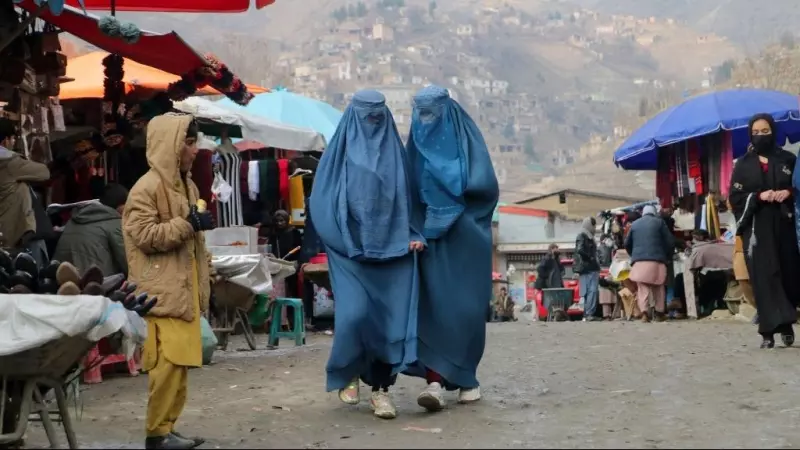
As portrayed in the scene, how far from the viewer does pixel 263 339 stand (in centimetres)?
1320

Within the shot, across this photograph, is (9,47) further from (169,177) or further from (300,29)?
(300,29)

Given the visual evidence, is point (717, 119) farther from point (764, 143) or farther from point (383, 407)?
point (383, 407)

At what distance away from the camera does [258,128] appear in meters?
13.3

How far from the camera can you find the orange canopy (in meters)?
10.4

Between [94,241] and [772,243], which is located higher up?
[94,241]

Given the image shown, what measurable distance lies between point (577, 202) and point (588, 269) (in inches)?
1005

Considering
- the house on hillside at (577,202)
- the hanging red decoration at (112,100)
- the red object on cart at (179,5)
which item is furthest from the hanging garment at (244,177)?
the house on hillside at (577,202)

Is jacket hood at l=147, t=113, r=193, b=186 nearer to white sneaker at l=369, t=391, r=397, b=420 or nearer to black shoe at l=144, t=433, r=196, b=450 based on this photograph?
black shoe at l=144, t=433, r=196, b=450

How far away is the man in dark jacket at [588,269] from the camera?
18.8m

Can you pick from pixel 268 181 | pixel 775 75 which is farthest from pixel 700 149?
pixel 775 75

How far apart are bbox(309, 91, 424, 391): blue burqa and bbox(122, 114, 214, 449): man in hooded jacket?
1313mm

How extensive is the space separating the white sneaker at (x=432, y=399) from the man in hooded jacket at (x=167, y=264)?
145 cm

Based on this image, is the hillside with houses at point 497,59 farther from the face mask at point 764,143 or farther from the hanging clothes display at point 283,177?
the face mask at point 764,143

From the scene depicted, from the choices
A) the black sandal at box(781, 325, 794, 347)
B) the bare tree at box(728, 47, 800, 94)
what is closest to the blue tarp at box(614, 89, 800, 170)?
the black sandal at box(781, 325, 794, 347)
